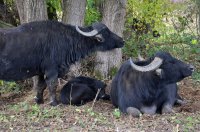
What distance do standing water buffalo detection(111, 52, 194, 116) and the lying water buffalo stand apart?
1.04 m

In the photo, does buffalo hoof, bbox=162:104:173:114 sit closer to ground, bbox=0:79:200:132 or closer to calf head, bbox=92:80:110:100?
ground, bbox=0:79:200:132

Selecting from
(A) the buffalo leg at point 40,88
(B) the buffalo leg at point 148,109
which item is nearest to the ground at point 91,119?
(B) the buffalo leg at point 148,109

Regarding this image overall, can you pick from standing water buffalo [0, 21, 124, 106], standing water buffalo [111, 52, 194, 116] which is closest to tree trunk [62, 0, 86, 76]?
standing water buffalo [0, 21, 124, 106]

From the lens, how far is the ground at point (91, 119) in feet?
24.7

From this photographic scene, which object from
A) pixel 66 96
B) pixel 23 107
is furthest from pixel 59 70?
pixel 23 107

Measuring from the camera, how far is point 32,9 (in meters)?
10.6

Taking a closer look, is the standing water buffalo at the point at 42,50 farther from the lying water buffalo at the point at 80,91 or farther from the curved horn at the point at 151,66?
the curved horn at the point at 151,66

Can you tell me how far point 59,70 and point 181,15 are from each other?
265 inches

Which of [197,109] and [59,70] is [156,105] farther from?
[59,70]

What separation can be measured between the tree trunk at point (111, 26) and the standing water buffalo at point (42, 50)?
1.47m

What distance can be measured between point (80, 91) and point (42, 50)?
1221 mm

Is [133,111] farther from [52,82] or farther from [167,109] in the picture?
[52,82]

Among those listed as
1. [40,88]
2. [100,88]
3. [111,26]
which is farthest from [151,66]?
[111,26]

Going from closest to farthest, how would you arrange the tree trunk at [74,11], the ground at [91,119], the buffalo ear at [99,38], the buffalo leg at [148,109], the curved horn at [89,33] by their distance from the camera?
the ground at [91,119] → the buffalo leg at [148,109] → the curved horn at [89,33] → the buffalo ear at [99,38] → the tree trunk at [74,11]
